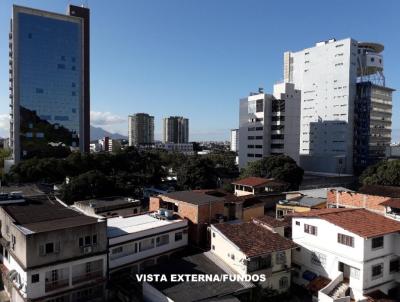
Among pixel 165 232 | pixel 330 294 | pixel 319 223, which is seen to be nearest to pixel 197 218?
pixel 165 232

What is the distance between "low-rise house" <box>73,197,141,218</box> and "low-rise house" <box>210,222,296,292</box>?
1342 cm

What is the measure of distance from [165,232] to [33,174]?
1593 inches

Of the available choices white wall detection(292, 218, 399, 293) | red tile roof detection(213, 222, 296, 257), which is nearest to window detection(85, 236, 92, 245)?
red tile roof detection(213, 222, 296, 257)

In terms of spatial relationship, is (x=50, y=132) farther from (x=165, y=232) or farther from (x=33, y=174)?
(x=165, y=232)

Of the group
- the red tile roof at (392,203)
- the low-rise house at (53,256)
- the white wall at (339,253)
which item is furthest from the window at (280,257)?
the red tile roof at (392,203)

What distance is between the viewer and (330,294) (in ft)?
66.3

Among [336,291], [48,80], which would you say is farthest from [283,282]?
[48,80]

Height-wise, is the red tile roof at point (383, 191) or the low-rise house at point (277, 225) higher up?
the red tile roof at point (383, 191)

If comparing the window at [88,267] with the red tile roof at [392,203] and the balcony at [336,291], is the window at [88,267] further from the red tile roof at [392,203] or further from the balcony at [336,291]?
the red tile roof at [392,203]

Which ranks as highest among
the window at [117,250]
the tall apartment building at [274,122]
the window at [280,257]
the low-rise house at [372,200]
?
the tall apartment building at [274,122]

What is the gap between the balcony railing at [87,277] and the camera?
19.5 metres

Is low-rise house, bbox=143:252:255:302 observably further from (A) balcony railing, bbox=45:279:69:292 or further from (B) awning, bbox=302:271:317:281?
(B) awning, bbox=302:271:317:281

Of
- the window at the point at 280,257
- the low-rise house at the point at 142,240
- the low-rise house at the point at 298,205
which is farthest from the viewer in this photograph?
the low-rise house at the point at 298,205

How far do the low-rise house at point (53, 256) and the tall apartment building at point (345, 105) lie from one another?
7825 centimetres
